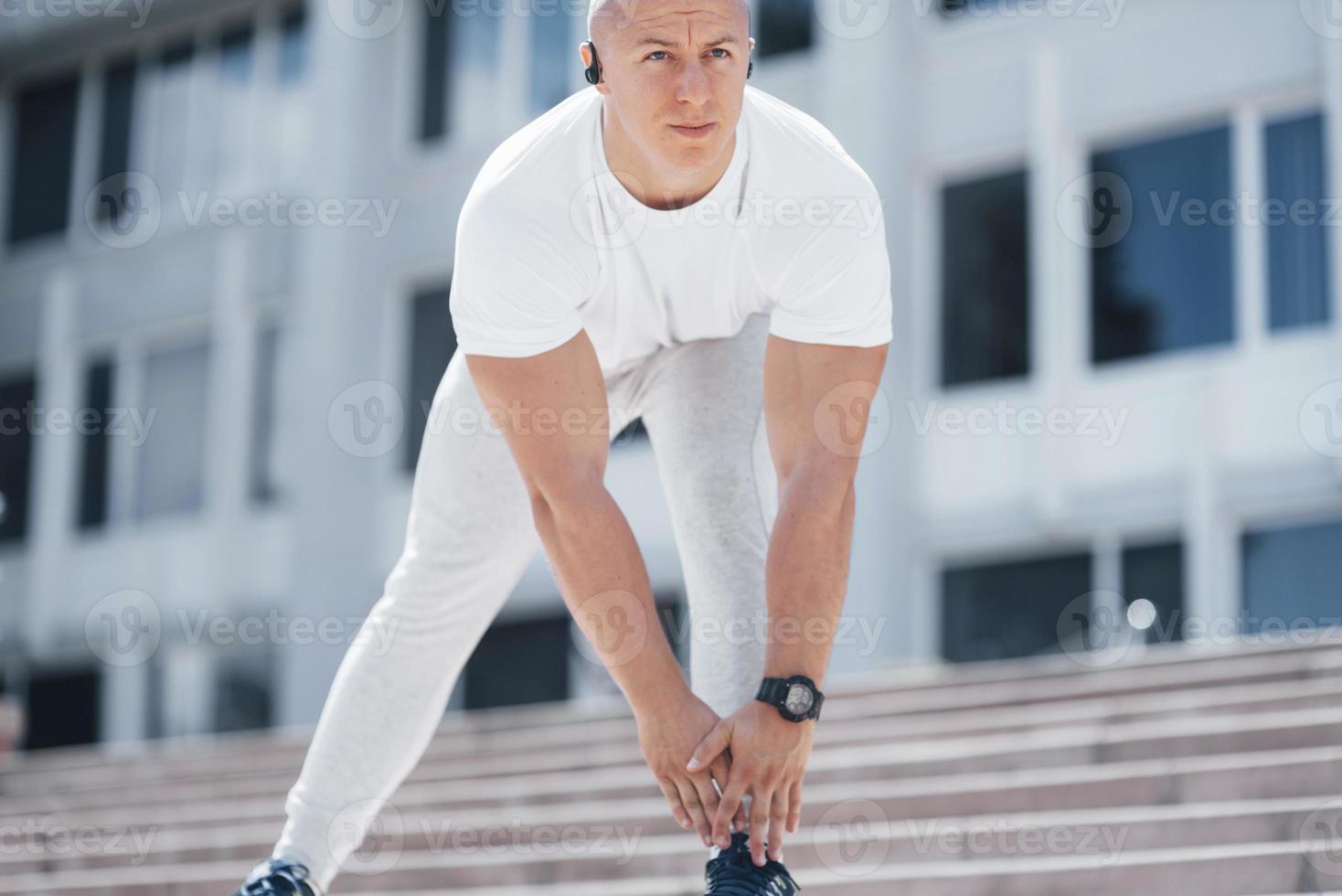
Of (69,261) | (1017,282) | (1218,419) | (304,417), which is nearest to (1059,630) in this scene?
(1218,419)

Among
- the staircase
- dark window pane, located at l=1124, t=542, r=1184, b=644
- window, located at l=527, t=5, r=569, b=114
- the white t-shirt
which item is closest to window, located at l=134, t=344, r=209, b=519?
window, located at l=527, t=5, r=569, b=114

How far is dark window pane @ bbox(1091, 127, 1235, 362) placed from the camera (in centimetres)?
1177

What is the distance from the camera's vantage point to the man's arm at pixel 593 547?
2844mm

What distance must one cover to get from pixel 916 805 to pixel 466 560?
7.13 feet

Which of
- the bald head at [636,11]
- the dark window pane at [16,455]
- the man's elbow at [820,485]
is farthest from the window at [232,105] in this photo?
the man's elbow at [820,485]

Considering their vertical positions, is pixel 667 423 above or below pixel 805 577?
above

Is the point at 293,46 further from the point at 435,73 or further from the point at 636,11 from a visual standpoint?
the point at 636,11

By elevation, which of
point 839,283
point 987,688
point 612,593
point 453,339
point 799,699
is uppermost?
point 453,339

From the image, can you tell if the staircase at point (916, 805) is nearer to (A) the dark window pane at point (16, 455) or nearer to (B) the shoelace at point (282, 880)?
(B) the shoelace at point (282, 880)

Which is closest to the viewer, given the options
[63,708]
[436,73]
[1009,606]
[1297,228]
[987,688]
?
[987,688]

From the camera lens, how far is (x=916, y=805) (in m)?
4.83

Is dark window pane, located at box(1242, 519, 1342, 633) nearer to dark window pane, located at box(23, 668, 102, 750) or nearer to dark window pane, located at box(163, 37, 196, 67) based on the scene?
dark window pane, located at box(23, 668, 102, 750)

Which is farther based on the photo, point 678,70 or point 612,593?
point 612,593

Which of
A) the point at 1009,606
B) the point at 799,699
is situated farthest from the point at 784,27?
the point at 799,699
